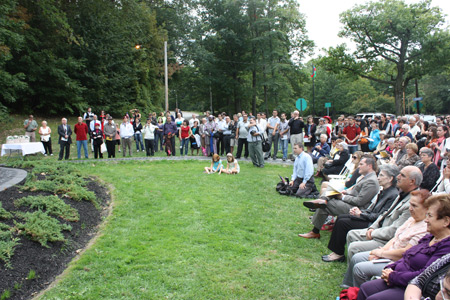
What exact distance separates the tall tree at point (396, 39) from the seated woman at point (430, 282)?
31.3 metres

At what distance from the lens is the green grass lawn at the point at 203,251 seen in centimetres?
423

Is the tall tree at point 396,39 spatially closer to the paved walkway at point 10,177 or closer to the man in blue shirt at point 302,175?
the man in blue shirt at point 302,175

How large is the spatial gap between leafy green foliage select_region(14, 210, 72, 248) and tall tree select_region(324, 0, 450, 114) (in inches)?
1232

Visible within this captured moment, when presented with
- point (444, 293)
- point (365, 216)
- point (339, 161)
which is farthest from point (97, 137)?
point (444, 293)

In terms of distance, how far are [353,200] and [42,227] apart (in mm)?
5103

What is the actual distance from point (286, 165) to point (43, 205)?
858 centimetres

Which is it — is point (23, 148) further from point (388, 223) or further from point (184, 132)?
point (388, 223)

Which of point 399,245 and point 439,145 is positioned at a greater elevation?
point 439,145

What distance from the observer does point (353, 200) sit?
5.67m

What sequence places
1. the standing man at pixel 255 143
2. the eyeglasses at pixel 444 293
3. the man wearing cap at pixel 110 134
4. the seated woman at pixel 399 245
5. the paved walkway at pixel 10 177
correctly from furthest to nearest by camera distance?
the man wearing cap at pixel 110 134 → the standing man at pixel 255 143 → the paved walkway at pixel 10 177 → the seated woman at pixel 399 245 → the eyeglasses at pixel 444 293

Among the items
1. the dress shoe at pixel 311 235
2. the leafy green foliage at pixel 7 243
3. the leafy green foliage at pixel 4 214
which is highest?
the leafy green foliage at pixel 4 214

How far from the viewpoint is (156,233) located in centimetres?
606

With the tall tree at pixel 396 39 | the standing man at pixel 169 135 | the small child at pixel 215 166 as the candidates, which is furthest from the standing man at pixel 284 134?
the tall tree at pixel 396 39

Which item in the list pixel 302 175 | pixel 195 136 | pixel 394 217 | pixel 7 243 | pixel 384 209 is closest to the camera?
pixel 394 217
